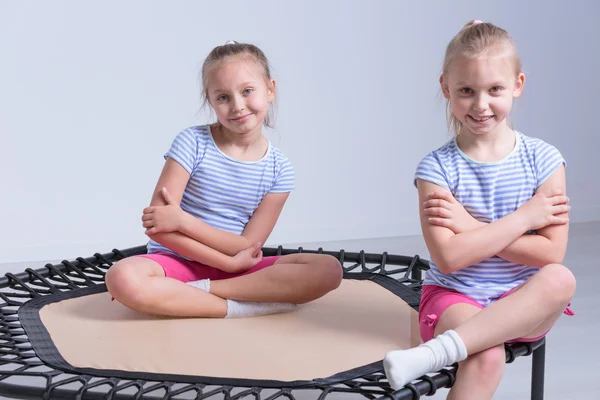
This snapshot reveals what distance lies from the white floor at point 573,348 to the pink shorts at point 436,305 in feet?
1.36

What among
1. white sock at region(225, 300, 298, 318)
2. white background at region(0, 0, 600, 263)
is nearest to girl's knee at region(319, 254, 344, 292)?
white sock at region(225, 300, 298, 318)

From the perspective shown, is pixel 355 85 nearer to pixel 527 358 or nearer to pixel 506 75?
pixel 527 358

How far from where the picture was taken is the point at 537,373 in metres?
1.85

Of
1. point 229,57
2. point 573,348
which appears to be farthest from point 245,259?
point 573,348

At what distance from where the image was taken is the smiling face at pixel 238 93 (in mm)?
1981

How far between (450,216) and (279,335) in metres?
0.45

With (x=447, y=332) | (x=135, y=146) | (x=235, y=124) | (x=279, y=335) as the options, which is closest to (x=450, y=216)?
(x=447, y=332)

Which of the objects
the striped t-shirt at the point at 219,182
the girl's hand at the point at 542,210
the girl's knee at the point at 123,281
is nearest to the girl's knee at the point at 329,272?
the striped t-shirt at the point at 219,182

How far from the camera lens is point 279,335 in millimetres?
1820

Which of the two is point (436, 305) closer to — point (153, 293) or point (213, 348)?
point (213, 348)

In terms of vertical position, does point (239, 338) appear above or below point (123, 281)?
below

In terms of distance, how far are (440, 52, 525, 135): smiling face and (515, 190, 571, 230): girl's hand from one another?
0.17 metres

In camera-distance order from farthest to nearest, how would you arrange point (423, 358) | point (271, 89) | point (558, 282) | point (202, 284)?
point (271, 89), point (202, 284), point (558, 282), point (423, 358)

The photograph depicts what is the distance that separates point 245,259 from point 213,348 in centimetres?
34
